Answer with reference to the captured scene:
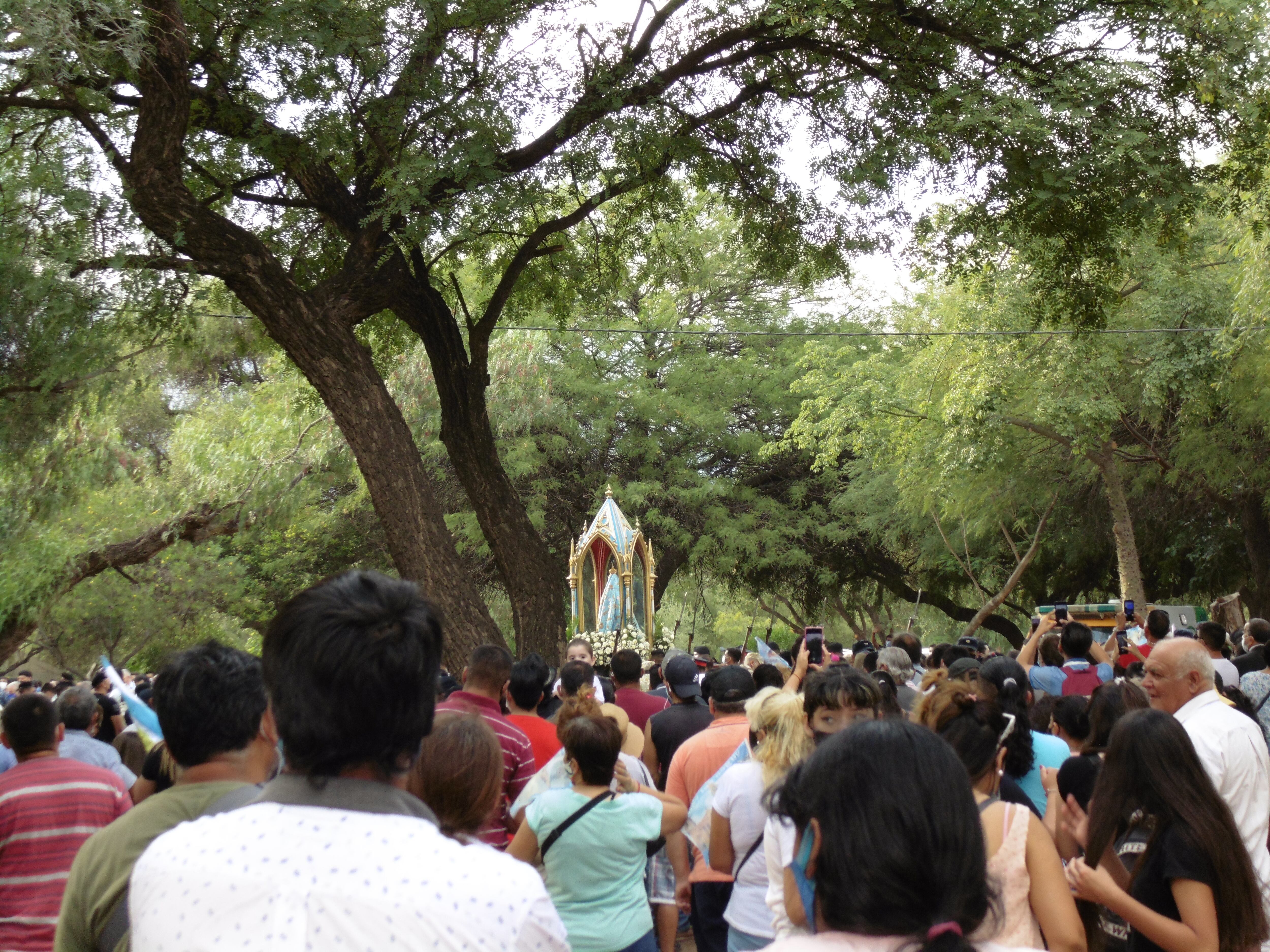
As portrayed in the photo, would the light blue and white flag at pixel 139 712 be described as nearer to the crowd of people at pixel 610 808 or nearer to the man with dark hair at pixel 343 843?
the crowd of people at pixel 610 808

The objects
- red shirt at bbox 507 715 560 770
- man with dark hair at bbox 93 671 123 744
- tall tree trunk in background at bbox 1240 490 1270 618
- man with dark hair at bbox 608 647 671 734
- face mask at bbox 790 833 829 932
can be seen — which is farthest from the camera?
tall tree trunk in background at bbox 1240 490 1270 618

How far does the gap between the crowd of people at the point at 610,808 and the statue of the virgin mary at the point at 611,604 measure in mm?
13230

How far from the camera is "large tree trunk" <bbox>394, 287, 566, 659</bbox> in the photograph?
11516 millimetres

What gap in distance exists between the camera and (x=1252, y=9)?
948 centimetres

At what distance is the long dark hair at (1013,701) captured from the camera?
4.92 metres

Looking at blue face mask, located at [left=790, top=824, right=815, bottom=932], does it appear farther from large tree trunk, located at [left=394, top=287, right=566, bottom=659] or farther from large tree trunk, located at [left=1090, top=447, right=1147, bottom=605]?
large tree trunk, located at [left=1090, top=447, right=1147, bottom=605]

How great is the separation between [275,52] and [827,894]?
1037 cm

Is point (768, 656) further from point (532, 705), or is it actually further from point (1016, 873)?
point (1016, 873)

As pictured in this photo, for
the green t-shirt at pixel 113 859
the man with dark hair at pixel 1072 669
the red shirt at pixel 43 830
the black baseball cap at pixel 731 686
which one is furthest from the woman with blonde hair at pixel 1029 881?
the man with dark hair at pixel 1072 669

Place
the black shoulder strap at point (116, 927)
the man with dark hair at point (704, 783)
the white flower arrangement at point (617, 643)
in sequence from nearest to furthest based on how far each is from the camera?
the black shoulder strap at point (116, 927) < the man with dark hair at point (704, 783) < the white flower arrangement at point (617, 643)

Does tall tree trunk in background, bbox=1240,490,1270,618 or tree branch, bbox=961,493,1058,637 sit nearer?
tall tree trunk in background, bbox=1240,490,1270,618

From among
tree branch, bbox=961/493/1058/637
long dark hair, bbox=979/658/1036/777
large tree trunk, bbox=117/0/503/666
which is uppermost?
large tree trunk, bbox=117/0/503/666

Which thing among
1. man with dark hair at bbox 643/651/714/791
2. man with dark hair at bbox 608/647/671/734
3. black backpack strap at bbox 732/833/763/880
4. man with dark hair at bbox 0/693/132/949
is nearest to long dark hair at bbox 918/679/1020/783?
black backpack strap at bbox 732/833/763/880

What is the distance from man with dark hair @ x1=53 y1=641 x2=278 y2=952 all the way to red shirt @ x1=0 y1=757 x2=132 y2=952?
1341 mm
